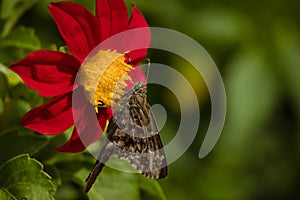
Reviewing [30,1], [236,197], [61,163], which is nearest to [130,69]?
[61,163]

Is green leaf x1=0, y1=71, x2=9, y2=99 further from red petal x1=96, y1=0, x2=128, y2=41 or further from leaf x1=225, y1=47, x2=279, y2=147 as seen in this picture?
leaf x1=225, y1=47, x2=279, y2=147

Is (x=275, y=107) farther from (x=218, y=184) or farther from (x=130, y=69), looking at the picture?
(x=130, y=69)

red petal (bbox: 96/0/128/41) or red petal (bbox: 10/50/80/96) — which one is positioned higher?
red petal (bbox: 96/0/128/41)

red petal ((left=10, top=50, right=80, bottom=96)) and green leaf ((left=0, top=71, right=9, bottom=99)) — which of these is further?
green leaf ((left=0, top=71, right=9, bottom=99))

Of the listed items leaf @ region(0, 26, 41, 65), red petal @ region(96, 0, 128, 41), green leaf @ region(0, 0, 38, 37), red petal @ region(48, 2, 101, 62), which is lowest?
leaf @ region(0, 26, 41, 65)

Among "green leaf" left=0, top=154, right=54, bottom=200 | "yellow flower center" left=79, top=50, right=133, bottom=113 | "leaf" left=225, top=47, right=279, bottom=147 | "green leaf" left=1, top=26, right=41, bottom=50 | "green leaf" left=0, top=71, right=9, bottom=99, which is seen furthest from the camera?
"leaf" left=225, top=47, right=279, bottom=147

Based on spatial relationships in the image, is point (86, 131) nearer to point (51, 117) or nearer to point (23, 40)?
point (51, 117)

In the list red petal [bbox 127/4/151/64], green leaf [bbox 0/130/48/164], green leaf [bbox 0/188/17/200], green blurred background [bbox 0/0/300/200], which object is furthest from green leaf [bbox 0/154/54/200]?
green blurred background [bbox 0/0/300/200]
